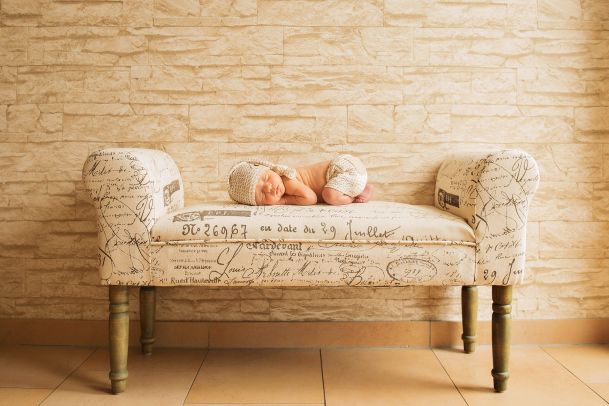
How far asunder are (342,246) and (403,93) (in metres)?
0.79

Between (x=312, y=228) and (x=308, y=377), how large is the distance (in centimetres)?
52

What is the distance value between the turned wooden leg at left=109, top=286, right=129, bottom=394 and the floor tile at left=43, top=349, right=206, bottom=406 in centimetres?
7

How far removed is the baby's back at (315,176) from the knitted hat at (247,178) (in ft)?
0.22

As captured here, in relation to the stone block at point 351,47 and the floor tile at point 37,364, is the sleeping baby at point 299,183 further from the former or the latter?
the floor tile at point 37,364

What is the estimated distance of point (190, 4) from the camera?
5.78 ft

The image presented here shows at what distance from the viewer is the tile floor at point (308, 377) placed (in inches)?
51.6

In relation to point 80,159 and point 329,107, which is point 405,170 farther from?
point 80,159

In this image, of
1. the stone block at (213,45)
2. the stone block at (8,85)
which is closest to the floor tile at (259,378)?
the stone block at (213,45)

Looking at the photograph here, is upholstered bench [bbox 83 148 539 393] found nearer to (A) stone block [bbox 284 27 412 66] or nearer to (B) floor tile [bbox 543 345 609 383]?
(B) floor tile [bbox 543 345 609 383]

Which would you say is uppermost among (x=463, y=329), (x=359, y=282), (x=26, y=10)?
(x=26, y=10)

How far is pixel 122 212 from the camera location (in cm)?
125

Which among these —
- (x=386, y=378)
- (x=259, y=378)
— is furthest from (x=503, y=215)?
(x=259, y=378)

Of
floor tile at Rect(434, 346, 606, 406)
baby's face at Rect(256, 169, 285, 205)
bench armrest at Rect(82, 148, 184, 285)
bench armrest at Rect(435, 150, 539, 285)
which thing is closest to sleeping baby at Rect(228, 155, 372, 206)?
baby's face at Rect(256, 169, 285, 205)

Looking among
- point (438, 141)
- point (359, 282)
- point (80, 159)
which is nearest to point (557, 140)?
point (438, 141)
